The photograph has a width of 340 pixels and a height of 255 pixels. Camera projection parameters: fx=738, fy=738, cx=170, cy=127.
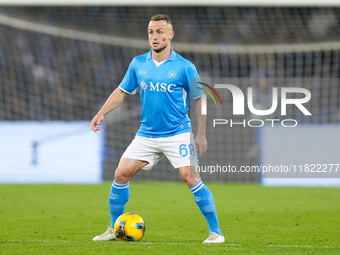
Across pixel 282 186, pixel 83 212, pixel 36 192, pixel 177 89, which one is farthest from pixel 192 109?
pixel 177 89

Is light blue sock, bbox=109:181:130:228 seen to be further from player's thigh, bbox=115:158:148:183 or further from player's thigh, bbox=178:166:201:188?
player's thigh, bbox=178:166:201:188

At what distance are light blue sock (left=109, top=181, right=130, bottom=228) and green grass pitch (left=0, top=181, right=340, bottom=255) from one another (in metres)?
0.37

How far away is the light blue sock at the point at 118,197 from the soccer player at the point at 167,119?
0.07 meters

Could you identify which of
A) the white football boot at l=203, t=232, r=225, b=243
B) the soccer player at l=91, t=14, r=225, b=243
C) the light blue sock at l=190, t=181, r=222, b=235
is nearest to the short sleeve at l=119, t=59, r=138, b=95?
the soccer player at l=91, t=14, r=225, b=243

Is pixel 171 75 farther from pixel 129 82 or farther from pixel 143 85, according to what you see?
pixel 129 82

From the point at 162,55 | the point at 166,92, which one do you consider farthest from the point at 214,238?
the point at 162,55

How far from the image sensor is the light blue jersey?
729cm

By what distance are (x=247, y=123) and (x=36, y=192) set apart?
542 centimetres

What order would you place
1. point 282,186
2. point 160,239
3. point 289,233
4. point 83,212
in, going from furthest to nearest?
point 282,186 < point 83,212 < point 289,233 < point 160,239

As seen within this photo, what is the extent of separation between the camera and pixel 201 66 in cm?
1948

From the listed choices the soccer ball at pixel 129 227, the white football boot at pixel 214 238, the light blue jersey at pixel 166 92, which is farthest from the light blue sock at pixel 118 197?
the white football boot at pixel 214 238

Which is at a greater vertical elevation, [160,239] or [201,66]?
[201,66]

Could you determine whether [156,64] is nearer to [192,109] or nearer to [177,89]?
[177,89]

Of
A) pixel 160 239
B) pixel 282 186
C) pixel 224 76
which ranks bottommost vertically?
pixel 282 186
